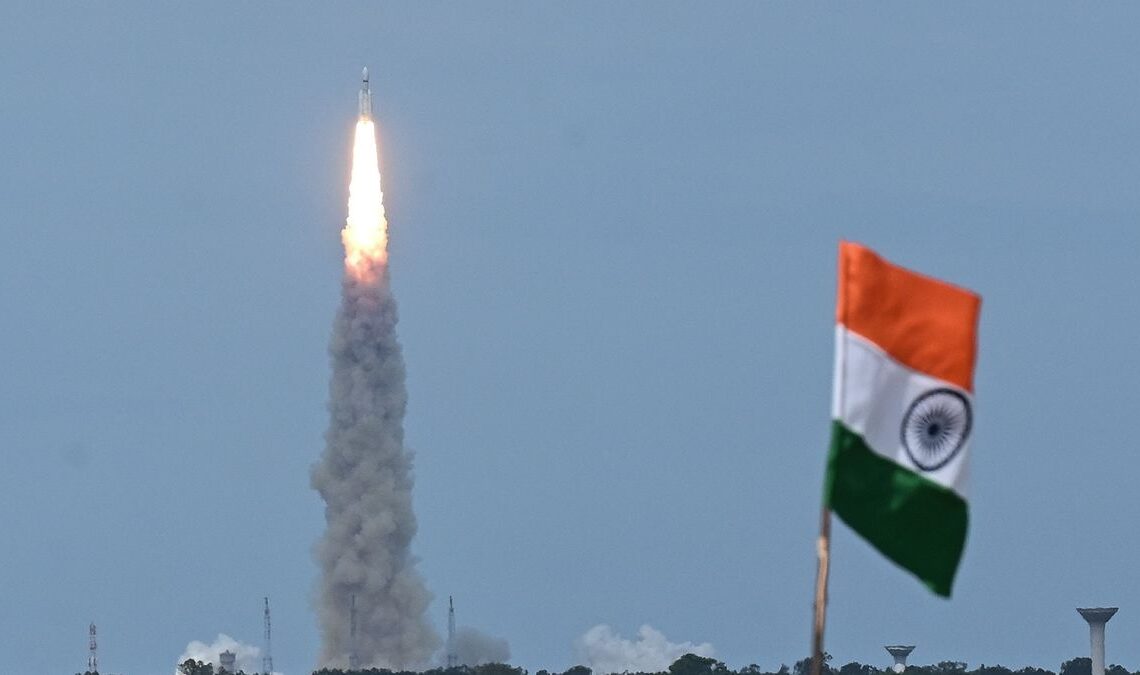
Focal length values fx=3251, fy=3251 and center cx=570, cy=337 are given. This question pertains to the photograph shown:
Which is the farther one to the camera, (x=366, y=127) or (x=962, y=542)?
(x=366, y=127)

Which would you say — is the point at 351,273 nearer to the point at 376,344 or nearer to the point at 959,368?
the point at 376,344

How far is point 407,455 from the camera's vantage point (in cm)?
19825

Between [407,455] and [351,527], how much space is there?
5772 millimetres

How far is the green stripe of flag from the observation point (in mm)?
38906

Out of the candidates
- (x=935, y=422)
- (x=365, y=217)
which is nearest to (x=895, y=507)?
(x=935, y=422)

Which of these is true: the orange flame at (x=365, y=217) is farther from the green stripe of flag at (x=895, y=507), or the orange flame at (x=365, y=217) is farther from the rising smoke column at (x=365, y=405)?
the green stripe of flag at (x=895, y=507)

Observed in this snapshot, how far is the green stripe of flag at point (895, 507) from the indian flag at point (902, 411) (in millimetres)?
12

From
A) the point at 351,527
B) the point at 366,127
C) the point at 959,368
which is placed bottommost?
the point at 959,368

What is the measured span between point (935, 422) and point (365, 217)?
134417mm

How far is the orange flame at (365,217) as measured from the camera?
168m

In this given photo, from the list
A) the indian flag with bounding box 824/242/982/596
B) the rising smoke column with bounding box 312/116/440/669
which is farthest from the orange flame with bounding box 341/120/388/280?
the indian flag with bounding box 824/242/982/596

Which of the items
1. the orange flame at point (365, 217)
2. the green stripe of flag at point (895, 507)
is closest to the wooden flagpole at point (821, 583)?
the green stripe of flag at point (895, 507)

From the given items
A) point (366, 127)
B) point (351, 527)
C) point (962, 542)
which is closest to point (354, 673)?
point (351, 527)

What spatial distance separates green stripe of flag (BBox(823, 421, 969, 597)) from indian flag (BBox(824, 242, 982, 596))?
12 millimetres
